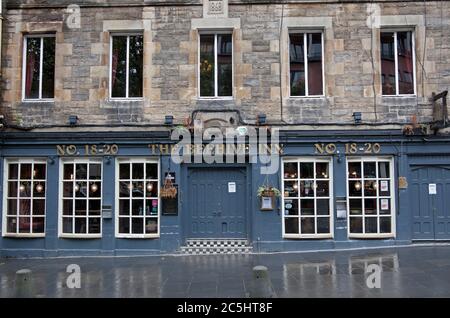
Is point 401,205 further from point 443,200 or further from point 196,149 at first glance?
point 196,149

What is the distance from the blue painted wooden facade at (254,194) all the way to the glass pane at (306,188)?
0.59 meters

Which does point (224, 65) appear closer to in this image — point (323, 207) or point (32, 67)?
point (323, 207)

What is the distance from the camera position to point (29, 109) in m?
12.8

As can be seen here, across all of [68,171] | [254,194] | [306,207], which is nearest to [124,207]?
[68,171]

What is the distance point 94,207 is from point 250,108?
486 cm

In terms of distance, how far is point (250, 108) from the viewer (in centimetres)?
1259

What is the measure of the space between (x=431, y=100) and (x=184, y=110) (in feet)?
21.1

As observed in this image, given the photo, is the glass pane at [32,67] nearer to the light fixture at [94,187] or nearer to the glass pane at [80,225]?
the light fixture at [94,187]

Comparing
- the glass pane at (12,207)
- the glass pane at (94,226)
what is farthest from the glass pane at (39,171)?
the glass pane at (94,226)

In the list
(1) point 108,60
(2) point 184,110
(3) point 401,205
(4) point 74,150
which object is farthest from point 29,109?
(3) point 401,205

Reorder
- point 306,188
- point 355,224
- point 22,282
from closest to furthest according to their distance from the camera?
point 22,282 → point 355,224 → point 306,188

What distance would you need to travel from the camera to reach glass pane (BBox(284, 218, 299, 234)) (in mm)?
12516

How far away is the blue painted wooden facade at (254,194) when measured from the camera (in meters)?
12.4

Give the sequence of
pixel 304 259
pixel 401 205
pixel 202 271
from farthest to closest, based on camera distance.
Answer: pixel 401 205, pixel 304 259, pixel 202 271
